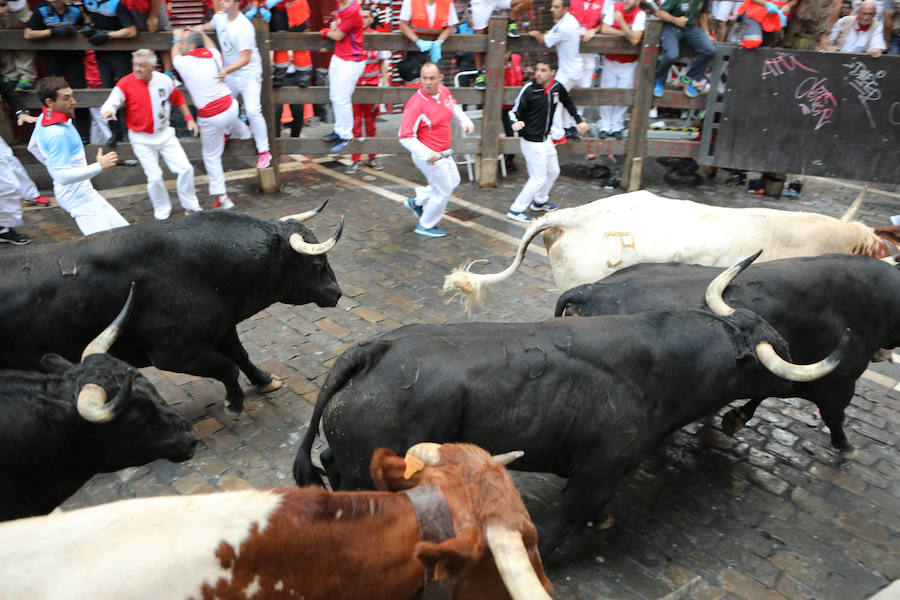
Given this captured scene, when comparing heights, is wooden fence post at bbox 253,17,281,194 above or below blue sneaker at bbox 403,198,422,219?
above

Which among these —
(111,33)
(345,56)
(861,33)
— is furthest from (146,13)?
(861,33)

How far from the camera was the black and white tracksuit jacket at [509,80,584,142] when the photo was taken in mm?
9570

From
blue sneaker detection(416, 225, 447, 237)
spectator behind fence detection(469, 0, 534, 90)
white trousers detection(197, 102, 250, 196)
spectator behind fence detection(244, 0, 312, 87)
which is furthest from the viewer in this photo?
spectator behind fence detection(244, 0, 312, 87)

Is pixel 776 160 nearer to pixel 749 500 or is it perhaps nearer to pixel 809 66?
pixel 809 66

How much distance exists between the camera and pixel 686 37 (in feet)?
35.9

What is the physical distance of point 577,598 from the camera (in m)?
4.31

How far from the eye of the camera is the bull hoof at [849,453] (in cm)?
555

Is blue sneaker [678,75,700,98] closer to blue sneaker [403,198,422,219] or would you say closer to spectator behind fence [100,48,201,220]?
blue sneaker [403,198,422,219]

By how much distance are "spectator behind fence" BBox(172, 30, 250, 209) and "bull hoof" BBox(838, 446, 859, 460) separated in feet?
24.5

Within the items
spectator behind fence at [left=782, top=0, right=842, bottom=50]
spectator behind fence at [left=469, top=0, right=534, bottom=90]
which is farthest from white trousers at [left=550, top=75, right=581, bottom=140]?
spectator behind fence at [left=782, top=0, right=842, bottom=50]

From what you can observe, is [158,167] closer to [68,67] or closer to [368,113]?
[68,67]

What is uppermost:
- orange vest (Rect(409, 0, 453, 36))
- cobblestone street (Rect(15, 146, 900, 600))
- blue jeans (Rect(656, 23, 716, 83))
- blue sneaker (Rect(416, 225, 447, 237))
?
Result: orange vest (Rect(409, 0, 453, 36))

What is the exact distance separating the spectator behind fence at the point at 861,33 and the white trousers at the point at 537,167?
17.2 ft

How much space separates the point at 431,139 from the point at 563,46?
9.32 ft
